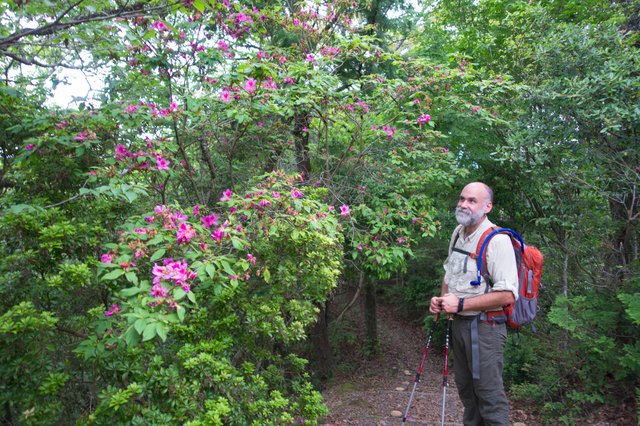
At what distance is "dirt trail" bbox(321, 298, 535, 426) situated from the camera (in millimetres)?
5047

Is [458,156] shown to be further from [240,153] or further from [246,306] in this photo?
[246,306]

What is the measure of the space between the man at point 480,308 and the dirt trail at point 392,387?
2165mm

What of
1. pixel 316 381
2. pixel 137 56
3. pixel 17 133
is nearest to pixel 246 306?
pixel 17 133

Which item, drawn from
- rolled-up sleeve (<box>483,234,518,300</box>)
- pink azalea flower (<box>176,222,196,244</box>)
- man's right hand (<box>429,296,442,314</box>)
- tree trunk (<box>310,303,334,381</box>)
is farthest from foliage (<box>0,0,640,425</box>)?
tree trunk (<box>310,303,334,381</box>)

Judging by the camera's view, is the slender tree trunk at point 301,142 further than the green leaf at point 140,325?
Yes

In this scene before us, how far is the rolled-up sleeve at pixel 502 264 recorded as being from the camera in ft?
8.37

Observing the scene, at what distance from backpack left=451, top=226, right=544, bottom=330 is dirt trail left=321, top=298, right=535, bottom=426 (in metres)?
2.44

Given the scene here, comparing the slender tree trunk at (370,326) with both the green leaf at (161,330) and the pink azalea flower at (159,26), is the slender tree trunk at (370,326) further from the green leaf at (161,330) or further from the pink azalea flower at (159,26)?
the green leaf at (161,330)

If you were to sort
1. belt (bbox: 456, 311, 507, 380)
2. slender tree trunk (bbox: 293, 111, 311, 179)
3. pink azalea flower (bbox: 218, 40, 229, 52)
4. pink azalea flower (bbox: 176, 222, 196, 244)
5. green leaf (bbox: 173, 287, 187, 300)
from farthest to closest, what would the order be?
slender tree trunk (bbox: 293, 111, 311, 179), pink azalea flower (bbox: 218, 40, 229, 52), belt (bbox: 456, 311, 507, 380), pink azalea flower (bbox: 176, 222, 196, 244), green leaf (bbox: 173, 287, 187, 300)

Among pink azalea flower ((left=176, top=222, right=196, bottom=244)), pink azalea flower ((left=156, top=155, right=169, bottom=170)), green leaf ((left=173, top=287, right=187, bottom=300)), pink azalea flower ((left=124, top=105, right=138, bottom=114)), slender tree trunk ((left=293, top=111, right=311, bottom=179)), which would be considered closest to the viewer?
green leaf ((left=173, top=287, right=187, bottom=300))

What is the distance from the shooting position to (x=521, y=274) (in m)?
2.79

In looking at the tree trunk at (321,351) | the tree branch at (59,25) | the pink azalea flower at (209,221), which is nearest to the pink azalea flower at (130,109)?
the tree branch at (59,25)

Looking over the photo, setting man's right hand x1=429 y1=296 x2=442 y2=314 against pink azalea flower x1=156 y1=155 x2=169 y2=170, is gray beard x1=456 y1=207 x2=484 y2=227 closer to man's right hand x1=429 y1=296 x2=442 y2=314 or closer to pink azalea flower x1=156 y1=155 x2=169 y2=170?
A: man's right hand x1=429 y1=296 x2=442 y2=314

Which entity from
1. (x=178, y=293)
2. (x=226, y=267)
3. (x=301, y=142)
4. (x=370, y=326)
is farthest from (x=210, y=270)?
(x=370, y=326)
